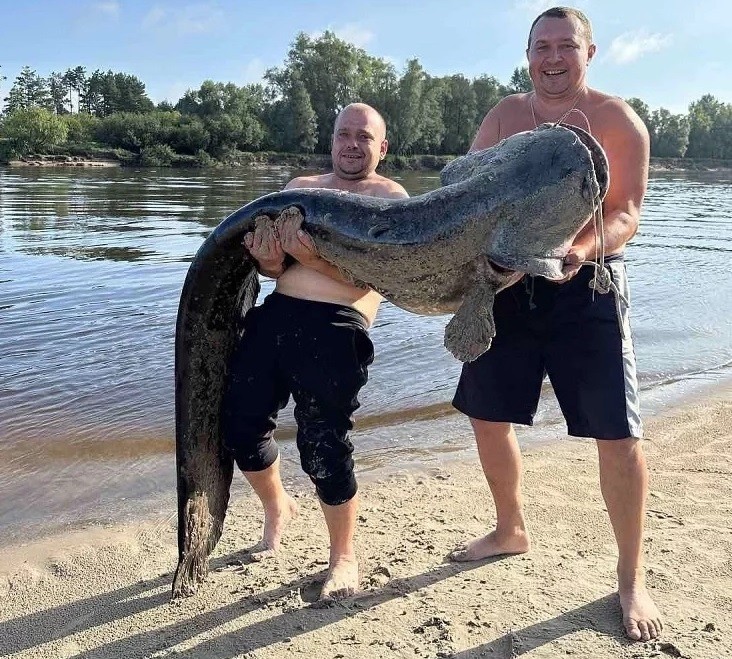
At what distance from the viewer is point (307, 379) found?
3.26 m

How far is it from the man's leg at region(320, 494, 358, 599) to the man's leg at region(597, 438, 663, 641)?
1.22 meters

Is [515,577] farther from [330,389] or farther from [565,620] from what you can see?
[330,389]

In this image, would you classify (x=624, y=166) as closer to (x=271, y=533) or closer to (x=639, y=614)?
(x=639, y=614)

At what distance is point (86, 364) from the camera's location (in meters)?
7.41

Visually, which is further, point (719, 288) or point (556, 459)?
point (719, 288)

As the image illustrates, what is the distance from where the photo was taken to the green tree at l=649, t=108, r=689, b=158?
99500mm

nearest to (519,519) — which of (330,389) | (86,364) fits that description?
(330,389)

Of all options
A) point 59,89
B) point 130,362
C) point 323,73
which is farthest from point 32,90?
point 130,362

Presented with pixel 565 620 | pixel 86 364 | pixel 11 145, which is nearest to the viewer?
pixel 565 620

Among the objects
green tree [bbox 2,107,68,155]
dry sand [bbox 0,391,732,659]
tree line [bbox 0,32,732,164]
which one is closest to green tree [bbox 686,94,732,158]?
tree line [bbox 0,32,732,164]

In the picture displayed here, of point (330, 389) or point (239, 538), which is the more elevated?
point (330, 389)

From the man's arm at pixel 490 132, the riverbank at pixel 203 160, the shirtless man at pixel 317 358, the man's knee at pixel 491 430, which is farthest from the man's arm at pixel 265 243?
the riverbank at pixel 203 160

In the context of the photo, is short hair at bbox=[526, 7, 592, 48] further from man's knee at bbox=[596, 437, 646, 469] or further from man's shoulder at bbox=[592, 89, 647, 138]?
man's knee at bbox=[596, 437, 646, 469]

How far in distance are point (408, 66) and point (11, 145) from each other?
40269mm
